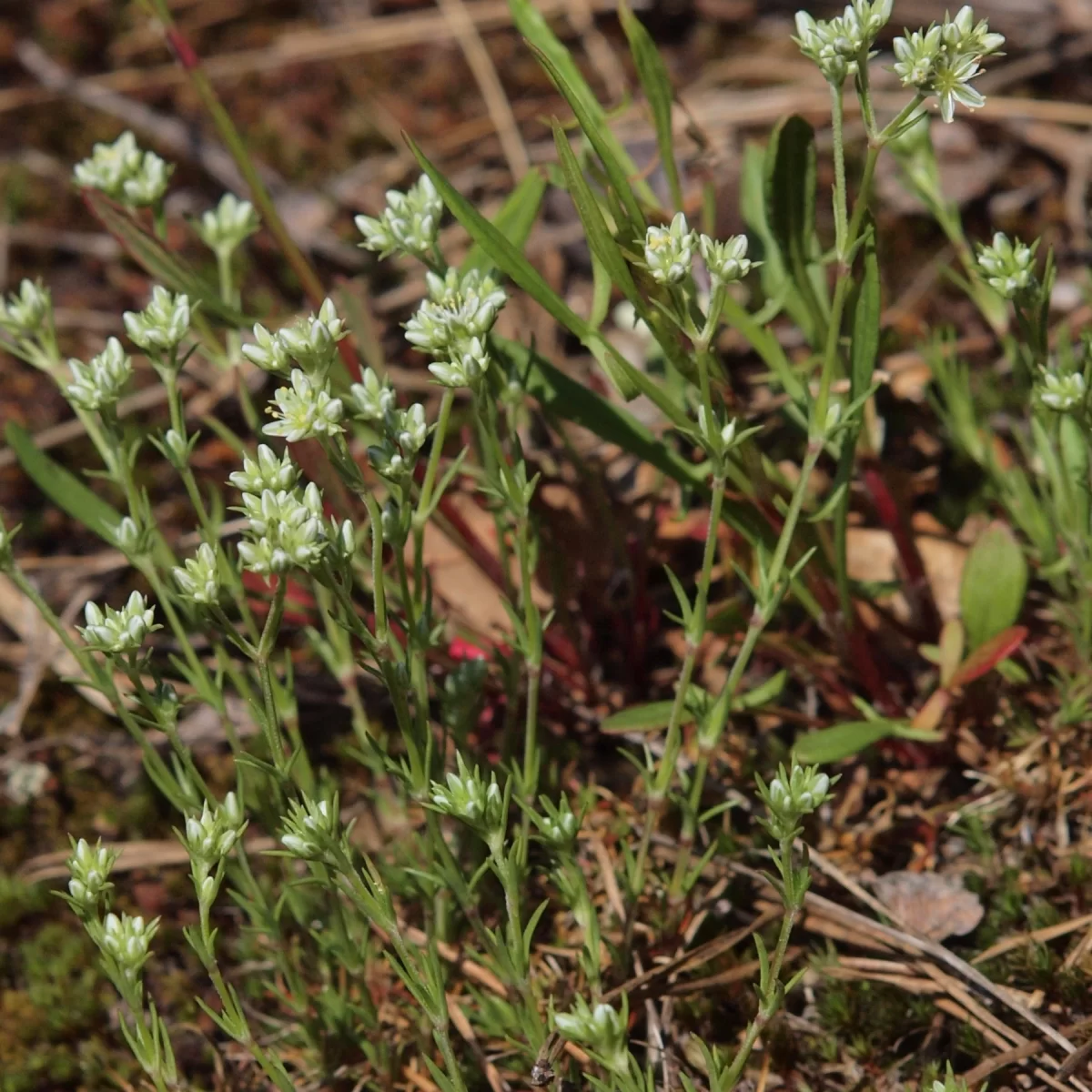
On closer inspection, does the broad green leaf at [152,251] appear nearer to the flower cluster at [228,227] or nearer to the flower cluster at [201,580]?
the flower cluster at [228,227]

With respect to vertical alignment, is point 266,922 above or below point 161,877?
above

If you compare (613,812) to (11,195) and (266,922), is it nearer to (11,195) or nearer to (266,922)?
(266,922)

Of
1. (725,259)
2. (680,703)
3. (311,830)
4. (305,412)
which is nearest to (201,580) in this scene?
(305,412)

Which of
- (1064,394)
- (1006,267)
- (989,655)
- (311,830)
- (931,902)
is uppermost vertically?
(1006,267)

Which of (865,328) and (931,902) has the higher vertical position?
(865,328)

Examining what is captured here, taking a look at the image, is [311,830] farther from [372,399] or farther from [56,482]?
[56,482]

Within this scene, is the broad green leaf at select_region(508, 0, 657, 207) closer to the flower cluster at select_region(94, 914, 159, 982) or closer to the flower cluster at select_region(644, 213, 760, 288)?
the flower cluster at select_region(644, 213, 760, 288)

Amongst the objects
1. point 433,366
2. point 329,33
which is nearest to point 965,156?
point 329,33

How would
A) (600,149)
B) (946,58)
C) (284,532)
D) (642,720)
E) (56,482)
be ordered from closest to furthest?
(284,532)
(946,58)
(600,149)
(642,720)
(56,482)
